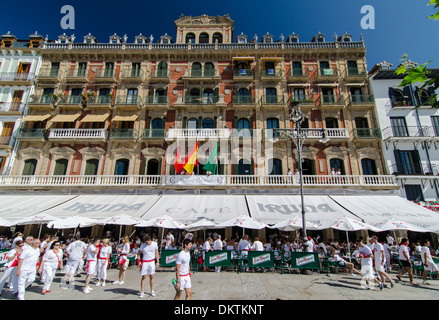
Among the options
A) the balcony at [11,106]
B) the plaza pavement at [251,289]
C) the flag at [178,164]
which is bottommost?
the plaza pavement at [251,289]

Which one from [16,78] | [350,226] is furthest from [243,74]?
[16,78]

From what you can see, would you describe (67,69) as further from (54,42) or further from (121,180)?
(121,180)

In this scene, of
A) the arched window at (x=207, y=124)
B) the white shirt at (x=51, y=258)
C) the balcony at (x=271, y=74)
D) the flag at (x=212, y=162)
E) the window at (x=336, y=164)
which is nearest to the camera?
the white shirt at (x=51, y=258)

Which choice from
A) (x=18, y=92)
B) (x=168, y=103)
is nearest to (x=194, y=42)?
(x=168, y=103)

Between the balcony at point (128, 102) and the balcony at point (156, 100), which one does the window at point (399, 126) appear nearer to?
the balcony at point (156, 100)

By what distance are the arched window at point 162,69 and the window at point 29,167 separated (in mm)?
12976

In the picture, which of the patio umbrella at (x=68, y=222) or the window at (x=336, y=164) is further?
the window at (x=336, y=164)

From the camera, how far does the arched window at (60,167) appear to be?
19.7 meters

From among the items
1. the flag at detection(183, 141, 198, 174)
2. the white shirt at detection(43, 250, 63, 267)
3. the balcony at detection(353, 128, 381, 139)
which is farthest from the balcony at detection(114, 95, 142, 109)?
the balcony at detection(353, 128, 381, 139)

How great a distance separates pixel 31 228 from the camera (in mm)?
17953

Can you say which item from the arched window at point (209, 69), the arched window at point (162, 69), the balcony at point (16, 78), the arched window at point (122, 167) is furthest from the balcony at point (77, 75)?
the arched window at point (209, 69)

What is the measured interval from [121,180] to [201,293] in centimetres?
1345

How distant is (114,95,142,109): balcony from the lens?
20688 mm

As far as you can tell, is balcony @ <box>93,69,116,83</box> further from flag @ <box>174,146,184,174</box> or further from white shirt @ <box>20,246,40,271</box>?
white shirt @ <box>20,246,40,271</box>
